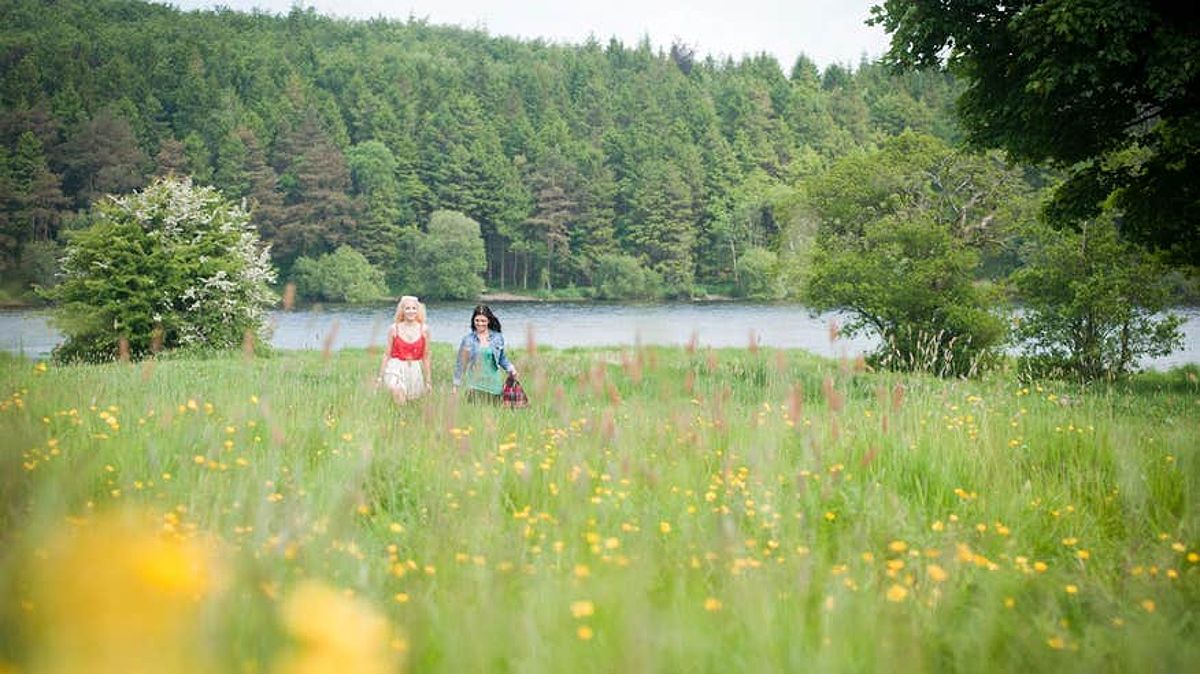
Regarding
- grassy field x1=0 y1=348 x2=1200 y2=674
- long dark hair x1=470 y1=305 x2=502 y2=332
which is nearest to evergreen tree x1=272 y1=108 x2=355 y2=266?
long dark hair x1=470 y1=305 x2=502 y2=332

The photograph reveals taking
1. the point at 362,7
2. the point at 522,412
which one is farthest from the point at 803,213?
the point at 362,7

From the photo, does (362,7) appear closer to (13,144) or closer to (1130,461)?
(13,144)

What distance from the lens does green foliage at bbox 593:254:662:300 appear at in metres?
59.2

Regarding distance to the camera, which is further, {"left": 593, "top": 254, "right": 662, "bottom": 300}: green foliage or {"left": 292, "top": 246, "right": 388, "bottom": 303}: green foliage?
{"left": 593, "top": 254, "right": 662, "bottom": 300}: green foliage

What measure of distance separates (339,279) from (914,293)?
38581mm

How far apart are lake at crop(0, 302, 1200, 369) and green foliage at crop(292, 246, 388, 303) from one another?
1327mm

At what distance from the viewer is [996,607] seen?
9.57 ft

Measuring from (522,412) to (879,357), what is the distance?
1570 centimetres

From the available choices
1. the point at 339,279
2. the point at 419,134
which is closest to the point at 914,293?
the point at 339,279

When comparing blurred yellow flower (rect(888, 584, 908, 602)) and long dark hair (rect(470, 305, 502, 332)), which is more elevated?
long dark hair (rect(470, 305, 502, 332))

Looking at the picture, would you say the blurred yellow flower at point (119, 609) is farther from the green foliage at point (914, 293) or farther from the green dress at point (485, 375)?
the green foliage at point (914, 293)

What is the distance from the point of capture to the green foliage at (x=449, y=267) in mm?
59625

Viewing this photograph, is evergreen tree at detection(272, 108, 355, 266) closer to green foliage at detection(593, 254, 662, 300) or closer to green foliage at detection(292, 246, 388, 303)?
green foliage at detection(292, 246, 388, 303)

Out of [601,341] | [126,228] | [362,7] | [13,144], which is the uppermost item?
[362,7]
